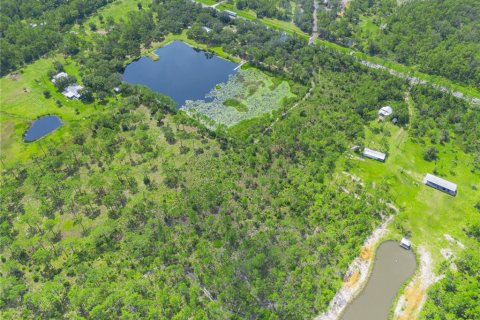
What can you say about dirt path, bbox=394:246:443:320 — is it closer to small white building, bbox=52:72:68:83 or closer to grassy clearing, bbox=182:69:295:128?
grassy clearing, bbox=182:69:295:128

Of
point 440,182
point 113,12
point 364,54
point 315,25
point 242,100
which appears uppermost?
point 315,25

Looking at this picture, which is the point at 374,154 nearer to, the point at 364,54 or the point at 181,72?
the point at 364,54

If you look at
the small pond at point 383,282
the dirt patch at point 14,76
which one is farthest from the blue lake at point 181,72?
the small pond at point 383,282

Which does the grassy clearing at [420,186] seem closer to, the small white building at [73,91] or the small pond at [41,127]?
the small pond at [41,127]

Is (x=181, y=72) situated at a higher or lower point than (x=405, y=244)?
higher

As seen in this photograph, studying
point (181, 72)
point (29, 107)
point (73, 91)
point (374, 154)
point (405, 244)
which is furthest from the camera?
point (181, 72)

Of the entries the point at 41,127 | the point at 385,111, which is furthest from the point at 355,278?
the point at 41,127
